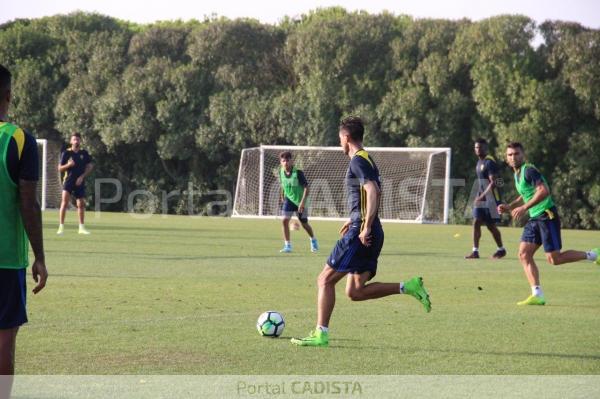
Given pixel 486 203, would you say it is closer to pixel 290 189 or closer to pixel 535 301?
pixel 290 189

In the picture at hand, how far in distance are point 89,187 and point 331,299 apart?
36343 mm

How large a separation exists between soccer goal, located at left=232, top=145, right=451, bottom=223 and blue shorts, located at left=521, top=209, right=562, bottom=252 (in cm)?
2117

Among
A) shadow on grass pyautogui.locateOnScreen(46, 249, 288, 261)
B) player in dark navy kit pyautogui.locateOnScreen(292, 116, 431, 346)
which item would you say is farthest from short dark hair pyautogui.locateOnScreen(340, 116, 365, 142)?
shadow on grass pyautogui.locateOnScreen(46, 249, 288, 261)

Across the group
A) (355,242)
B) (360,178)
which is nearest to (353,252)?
(355,242)

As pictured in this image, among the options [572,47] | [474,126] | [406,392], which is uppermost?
[572,47]

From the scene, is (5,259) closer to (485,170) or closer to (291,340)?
(291,340)

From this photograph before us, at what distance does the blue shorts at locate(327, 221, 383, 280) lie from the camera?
8.93m

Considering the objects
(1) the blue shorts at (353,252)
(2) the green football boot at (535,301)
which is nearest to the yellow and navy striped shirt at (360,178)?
(1) the blue shorts at (353,252)

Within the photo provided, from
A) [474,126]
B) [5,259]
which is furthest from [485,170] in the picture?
[474,126]

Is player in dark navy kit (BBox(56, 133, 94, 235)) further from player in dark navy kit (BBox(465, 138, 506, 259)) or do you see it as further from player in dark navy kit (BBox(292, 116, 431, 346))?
player in dark navy kit (BBox(292, 116, 431, 346))

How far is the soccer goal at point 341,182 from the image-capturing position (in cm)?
3509

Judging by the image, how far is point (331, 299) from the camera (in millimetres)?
8953

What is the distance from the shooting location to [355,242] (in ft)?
29.3

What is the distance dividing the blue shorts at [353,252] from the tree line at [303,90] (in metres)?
27.5
